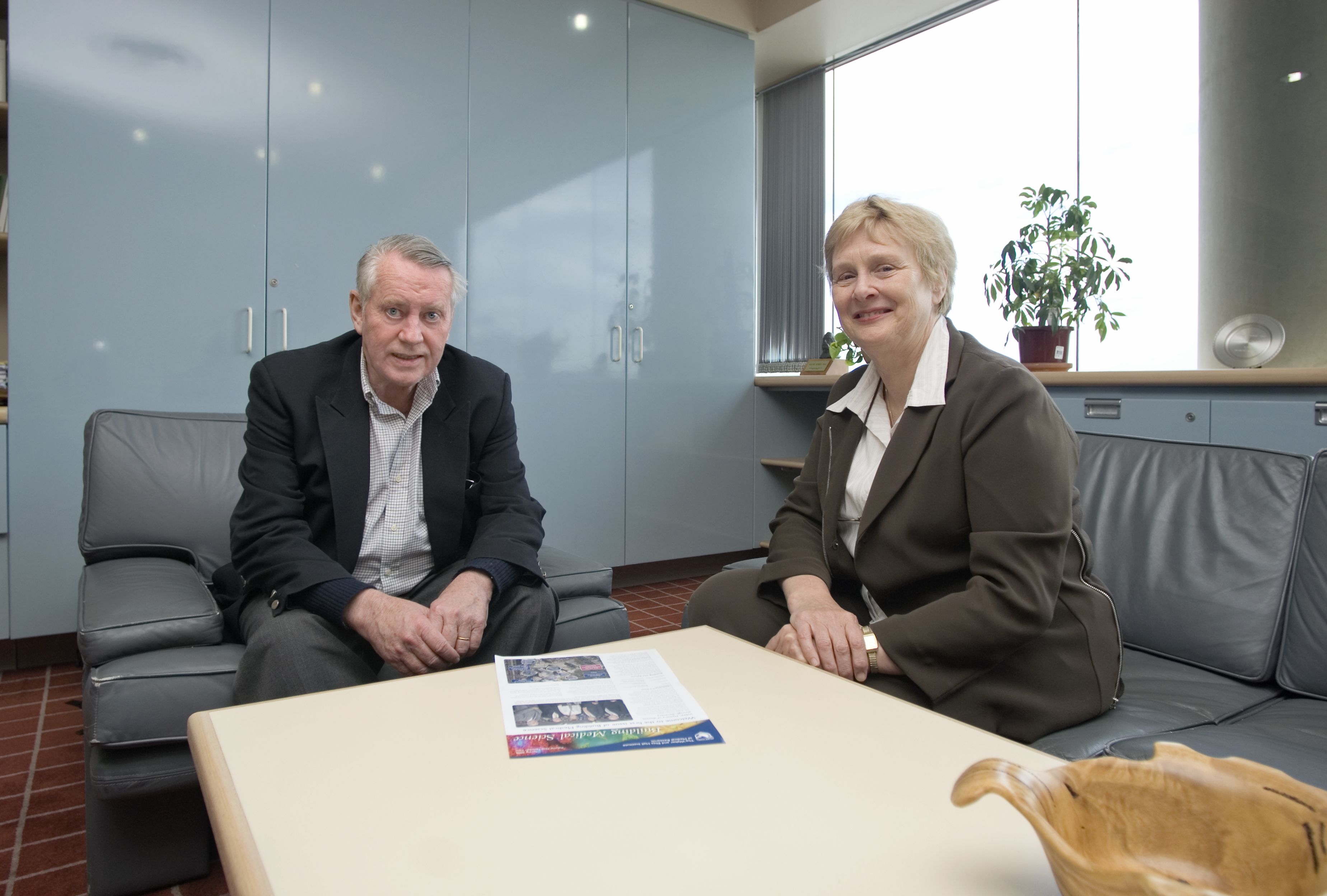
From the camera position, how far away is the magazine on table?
2.95 feet

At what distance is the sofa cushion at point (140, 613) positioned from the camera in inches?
56.2

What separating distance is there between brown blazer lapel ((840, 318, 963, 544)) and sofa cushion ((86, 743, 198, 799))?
119 centimetres

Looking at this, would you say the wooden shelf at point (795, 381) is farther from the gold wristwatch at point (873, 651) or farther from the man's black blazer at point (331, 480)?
the gold wristwatch at point (873, 651)

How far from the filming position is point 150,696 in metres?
1.37

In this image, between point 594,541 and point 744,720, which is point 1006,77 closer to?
point 594,541

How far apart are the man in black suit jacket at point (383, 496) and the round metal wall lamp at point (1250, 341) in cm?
263

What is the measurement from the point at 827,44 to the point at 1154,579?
147 inches

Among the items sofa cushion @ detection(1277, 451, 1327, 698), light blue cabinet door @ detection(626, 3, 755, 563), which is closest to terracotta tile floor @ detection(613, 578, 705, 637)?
light blue cabinet door @ detection(626, 3, 755, 563)

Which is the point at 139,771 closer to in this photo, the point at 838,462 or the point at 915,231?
the point at 838,462

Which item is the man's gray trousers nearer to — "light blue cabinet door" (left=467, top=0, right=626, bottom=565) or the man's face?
the man's face

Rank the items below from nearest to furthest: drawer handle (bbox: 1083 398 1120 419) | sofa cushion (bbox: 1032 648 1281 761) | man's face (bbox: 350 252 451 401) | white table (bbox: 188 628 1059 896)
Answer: white table (bbox: 188 628 1059 896), sofa cushion (bbox: 1032 648 1281 761), man's face (bbox: 350 252 451 401), drawer handle (bbox: 1083 398 1120 419)

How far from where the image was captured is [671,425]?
4.07m

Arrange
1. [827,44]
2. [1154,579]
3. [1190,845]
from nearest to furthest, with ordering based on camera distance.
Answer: [1190,845] → [1154,579] → [827,44]

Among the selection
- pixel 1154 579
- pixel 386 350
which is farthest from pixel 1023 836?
pixel 386 350
